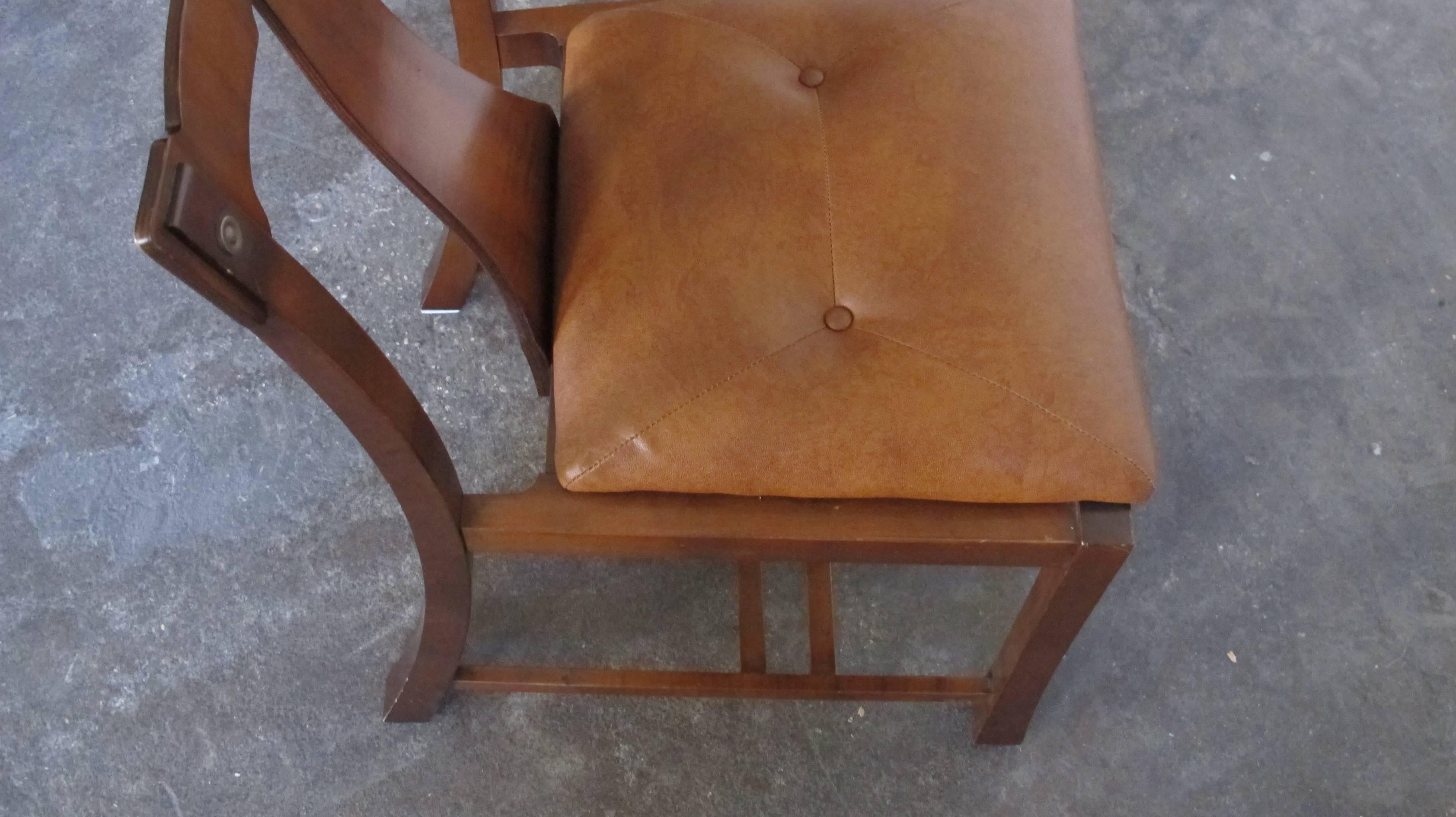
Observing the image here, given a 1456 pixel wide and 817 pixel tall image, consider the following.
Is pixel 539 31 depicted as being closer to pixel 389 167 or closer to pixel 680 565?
pixel 389 167

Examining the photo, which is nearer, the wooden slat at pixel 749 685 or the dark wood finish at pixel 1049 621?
the dark wood finish at pixel 1049 621

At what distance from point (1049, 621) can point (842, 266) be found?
35 centimetres

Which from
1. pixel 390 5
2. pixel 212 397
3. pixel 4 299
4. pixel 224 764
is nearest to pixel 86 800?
pixel 224 764

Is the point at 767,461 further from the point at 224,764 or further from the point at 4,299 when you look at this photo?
the point at 4,299

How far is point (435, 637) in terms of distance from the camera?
1.00 m

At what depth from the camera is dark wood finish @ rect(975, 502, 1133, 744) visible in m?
0.80

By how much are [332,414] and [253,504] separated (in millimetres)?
140

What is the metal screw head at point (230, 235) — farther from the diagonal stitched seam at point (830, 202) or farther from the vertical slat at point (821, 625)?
the vertical slat at point (821, 625)

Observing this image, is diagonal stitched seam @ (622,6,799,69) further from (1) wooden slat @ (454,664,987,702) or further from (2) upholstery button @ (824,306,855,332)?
(1) wooden slat @ (454,664,987,702)

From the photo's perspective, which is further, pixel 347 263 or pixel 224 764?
pixel 347 263

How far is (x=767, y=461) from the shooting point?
77 centimetres

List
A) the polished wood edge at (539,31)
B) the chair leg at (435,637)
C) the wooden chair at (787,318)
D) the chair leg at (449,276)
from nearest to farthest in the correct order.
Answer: the wooden chair at (787,318) < the chair leg at (435,637) < the polished wood edge at (539,31) < the chair leg at (449,276)

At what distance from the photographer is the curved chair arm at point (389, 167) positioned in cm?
50

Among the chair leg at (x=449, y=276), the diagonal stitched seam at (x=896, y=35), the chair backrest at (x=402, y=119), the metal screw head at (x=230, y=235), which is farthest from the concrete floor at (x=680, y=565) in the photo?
the metal screw head at (x=230, y=235)
